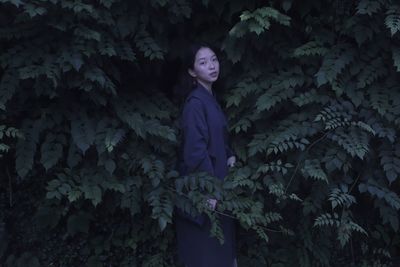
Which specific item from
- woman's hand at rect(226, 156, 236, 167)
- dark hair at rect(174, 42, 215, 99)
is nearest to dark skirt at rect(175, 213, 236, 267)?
woman's hand at rect(226, 156, 236, 167)

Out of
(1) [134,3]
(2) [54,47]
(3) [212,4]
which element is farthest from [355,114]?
(2) [54,47]

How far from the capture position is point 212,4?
447 centimetres

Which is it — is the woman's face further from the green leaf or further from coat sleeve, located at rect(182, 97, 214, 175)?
the green leaf

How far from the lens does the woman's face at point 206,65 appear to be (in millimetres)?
4328

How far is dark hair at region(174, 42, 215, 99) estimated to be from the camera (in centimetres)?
439

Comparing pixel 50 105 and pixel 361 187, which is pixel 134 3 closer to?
pixel 50 105

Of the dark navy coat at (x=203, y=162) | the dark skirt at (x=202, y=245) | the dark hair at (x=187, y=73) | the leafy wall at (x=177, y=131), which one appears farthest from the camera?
the dark hair at (x=187, y=73)

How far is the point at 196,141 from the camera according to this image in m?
4.09

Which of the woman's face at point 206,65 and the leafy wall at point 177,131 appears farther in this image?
Answer: the woman's face at point 206,65

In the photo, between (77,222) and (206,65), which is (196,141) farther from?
(77,222)

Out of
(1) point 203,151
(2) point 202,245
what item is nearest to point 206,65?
(1) point 203,151

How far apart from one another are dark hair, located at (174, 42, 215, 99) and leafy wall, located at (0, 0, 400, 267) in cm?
14

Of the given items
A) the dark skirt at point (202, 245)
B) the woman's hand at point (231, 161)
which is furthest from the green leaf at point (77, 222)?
the woman's hand at point (231, 161)

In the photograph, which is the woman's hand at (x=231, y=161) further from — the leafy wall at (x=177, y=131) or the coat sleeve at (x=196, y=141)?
the coat sleeve at (x=196, y=141)
